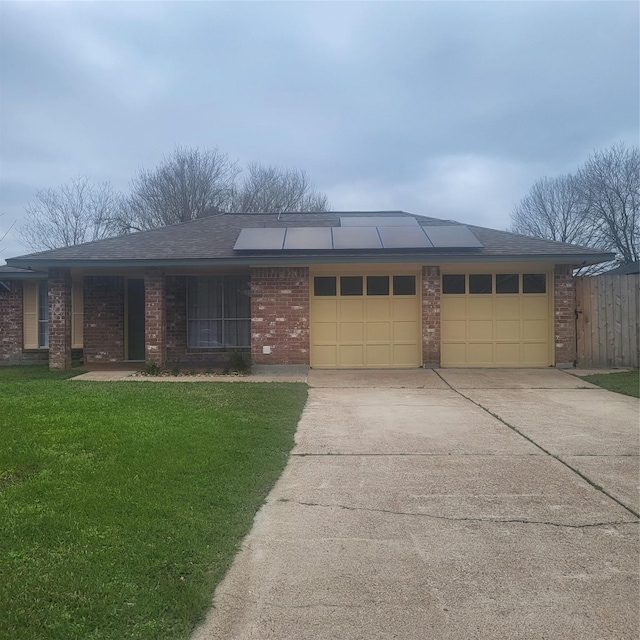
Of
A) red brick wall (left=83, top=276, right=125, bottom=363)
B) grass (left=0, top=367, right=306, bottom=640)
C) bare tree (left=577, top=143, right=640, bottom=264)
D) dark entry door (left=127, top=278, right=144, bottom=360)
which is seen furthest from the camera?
bare tree (left=577, top=143, right=640, bottom=264)

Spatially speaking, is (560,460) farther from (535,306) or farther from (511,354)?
(535,306)

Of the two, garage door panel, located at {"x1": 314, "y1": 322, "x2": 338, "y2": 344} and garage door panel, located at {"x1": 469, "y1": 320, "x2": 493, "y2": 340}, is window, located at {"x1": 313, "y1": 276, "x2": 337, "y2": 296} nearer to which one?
garage door panel, located at {"x1": 314, "y1": 322, "x2": 338, "y2": 344}

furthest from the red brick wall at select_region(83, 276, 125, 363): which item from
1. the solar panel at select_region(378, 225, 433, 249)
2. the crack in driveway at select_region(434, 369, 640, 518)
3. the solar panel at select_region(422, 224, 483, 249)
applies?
the crack in driveway at select_region(434, 369, 640, 518)

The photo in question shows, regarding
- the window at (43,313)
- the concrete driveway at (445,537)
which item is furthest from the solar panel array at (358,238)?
the window at (43,313)

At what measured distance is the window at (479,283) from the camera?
12586 mm

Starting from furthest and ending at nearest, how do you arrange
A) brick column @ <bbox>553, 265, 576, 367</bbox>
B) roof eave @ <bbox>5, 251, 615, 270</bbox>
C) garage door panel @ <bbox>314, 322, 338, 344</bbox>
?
garage door panel @ <bbox>314, 322, 338, 344</bbox>
brick column @ <bbox>553, 265, 576, 367</bbox>
roof eave @ <bbox>5, 251, 615, 270</bbox>

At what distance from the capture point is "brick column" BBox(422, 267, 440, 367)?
1216cm

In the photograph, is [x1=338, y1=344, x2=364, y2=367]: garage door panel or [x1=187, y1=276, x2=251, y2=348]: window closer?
[x1=338, y1=344, x2=364, y2=367]: garage door panel

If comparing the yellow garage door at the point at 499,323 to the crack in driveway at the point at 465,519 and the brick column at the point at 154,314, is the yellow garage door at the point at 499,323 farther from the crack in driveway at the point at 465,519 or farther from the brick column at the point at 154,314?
the crack in driveway at the point at 465,519

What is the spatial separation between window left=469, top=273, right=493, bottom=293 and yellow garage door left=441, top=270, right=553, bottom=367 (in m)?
0.02

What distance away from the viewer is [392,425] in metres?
6.92

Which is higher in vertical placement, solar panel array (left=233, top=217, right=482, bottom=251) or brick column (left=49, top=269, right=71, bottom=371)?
solar panel array (left=233, top=217, right=482, bottom=251)

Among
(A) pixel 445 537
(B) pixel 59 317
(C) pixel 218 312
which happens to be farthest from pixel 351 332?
(A) pixel 445 537

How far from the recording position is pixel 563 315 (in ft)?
40.2
